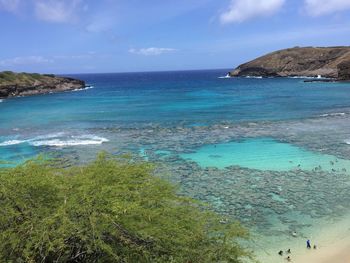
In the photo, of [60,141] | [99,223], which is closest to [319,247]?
[99,223]

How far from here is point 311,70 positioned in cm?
15938

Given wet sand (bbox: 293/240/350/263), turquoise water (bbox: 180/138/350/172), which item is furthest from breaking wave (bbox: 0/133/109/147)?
wet sand (bbox: 293/240/350/263)

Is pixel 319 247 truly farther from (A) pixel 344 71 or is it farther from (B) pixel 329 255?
(A) pixel 344 71

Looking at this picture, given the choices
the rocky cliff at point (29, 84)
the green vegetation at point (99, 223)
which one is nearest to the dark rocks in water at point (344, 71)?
the rocky cliff at point (29, 84)

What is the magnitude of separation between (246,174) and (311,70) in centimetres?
13854

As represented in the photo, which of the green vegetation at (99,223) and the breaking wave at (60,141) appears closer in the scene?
the green vegetation at (99,223)

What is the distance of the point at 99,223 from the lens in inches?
442

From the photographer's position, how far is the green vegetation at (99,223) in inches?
428

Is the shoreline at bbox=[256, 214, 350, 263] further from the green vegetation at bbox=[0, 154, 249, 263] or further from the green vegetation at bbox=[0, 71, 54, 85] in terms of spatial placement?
the green vegetation at bbox=[0, 71, 54, 85]

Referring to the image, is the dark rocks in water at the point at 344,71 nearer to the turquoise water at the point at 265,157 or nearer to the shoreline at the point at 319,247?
the turquoise water at the point at 265,157

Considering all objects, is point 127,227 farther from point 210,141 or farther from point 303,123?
point 303,123

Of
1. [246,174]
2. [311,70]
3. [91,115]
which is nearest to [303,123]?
[246,174]

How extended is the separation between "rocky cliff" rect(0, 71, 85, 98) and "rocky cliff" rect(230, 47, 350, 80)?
8301 cm

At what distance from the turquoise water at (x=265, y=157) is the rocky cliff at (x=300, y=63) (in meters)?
107
